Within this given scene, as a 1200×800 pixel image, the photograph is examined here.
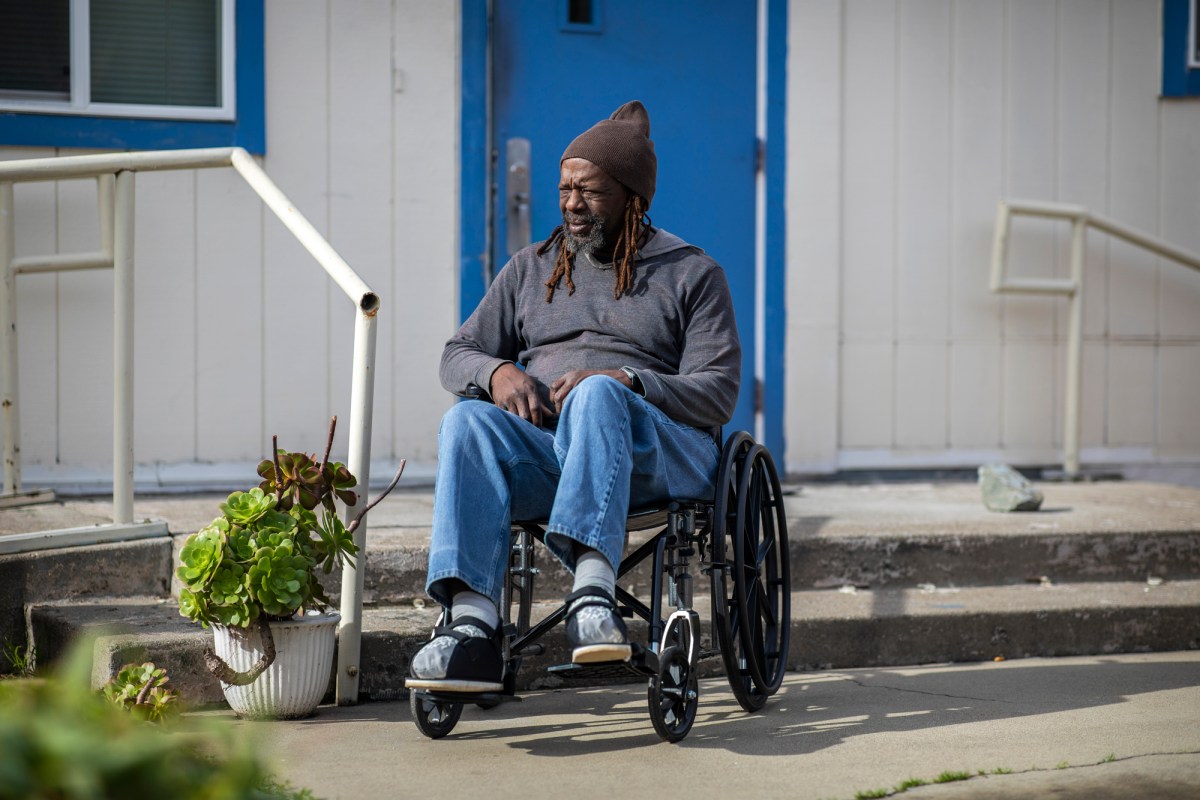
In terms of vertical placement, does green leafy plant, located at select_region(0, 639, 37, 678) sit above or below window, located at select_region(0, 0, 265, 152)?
→ below

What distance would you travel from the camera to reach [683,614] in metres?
2.55

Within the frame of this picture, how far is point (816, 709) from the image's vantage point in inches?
115

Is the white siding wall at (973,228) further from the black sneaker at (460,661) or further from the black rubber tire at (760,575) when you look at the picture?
the black sneaker at (460,661)

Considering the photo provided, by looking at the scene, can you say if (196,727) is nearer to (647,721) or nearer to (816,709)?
(647,721)

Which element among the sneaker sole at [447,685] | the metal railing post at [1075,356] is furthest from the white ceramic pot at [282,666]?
the metal railing post at [1075,356]

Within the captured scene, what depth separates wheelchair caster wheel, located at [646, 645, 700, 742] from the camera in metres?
2.46

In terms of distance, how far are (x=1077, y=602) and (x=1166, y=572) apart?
52 cm

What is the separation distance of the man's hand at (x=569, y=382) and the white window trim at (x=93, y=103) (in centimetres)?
232

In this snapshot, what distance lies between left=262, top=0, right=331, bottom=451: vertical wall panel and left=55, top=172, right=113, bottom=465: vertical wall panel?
0.53 m

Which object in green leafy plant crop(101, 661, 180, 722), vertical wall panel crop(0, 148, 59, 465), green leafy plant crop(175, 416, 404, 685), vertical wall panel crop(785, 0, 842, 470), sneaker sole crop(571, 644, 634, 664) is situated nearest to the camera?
sneaker sole crop(571, 644, 634, 664)

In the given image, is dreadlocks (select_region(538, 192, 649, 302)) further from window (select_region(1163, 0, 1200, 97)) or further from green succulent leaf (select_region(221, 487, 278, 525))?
window (select_region(1163, 0, 1200, 97))

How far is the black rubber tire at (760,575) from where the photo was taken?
8.77 ft

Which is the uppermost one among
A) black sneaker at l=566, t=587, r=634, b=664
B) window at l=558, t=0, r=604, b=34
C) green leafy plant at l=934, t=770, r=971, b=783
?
window at l=558, t=0, r=604, b=34

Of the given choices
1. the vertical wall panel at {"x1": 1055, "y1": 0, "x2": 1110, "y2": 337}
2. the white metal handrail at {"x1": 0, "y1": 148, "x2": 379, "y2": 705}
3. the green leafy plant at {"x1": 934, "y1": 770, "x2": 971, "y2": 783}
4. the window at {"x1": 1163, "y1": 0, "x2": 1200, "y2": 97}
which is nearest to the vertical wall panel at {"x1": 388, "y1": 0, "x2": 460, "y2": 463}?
the white metal handrail at {"x1": 0, "y1": 148, "x2": 379, "y2": 705}
